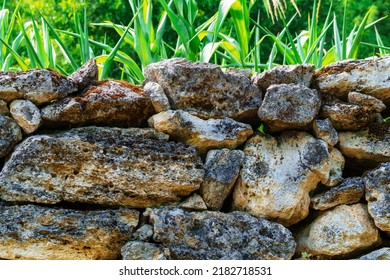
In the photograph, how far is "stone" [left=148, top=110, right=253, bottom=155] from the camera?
3.38 meters

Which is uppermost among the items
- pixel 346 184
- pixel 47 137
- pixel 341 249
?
pixel 47 137

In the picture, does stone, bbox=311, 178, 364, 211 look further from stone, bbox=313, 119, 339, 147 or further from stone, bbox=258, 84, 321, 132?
stone, bbox=258, 84, 321, 132

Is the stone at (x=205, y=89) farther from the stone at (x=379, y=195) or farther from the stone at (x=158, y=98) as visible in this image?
the stone at (x=379, y=195)

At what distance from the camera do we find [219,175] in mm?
3389

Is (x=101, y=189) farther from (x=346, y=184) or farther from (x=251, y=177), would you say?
(x=346, y=184)

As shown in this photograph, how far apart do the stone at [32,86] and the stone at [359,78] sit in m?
1.23

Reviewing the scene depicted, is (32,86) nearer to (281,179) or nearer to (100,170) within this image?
(100,170)

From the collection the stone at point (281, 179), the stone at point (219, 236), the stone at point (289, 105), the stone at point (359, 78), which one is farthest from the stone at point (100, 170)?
the stone at point (359, 78)

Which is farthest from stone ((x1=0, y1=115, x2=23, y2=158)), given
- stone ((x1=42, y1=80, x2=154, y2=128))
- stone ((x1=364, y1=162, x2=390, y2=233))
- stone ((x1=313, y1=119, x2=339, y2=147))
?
stone ((x1=364, y1=162, x2=390, y2=233))

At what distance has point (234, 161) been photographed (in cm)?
342

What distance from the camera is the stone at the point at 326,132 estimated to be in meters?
3.45
